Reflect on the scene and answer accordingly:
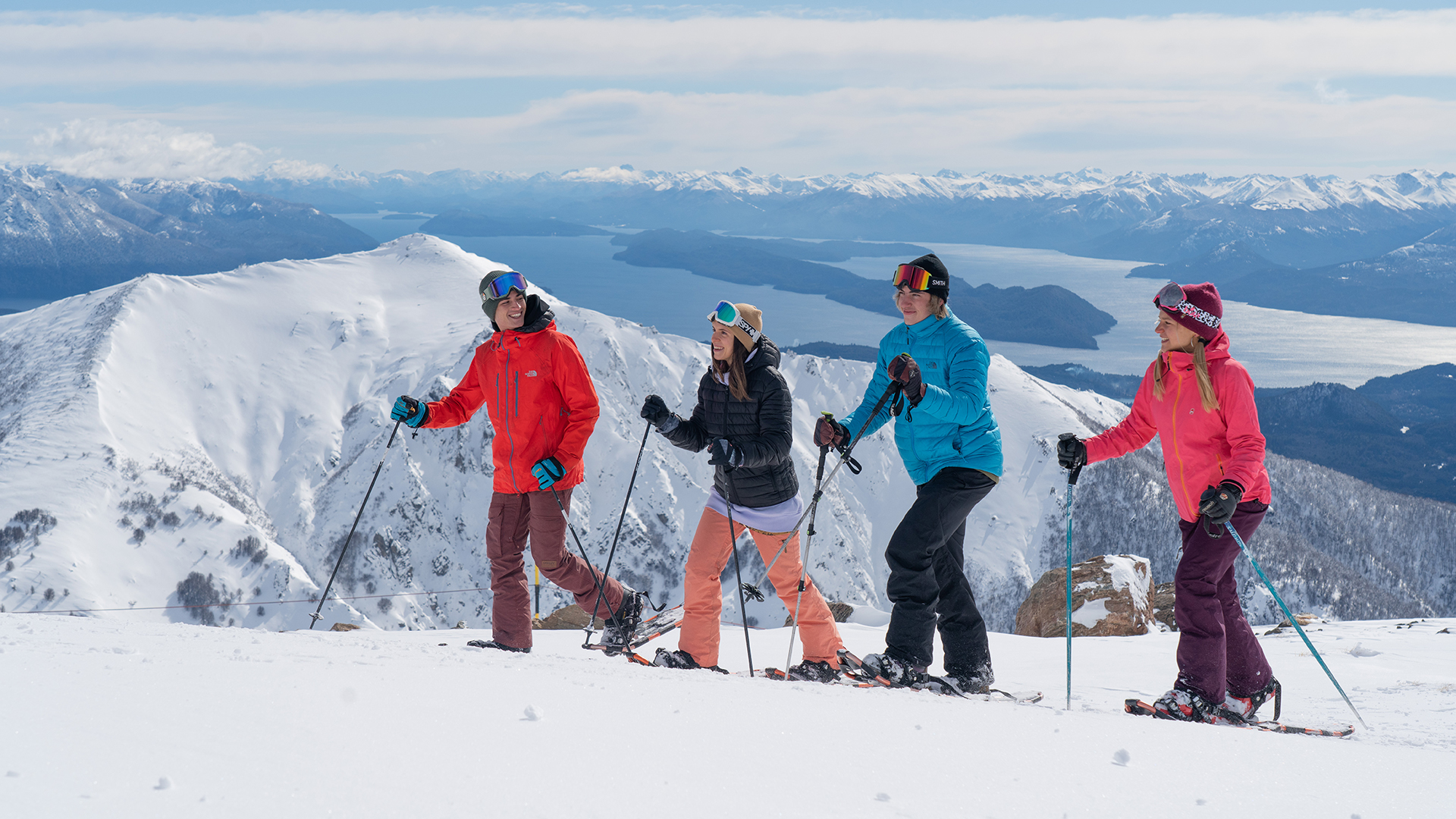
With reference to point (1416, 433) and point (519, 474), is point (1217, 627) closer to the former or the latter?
point (519, 474)

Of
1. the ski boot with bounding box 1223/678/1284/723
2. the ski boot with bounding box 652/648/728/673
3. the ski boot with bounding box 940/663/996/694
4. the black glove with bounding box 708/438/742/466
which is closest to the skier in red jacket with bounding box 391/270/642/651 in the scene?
the ski boot with bounding box 652/648/728/673

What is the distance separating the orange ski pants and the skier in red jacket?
102cm

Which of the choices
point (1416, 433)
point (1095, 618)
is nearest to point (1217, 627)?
point (1095, 618)

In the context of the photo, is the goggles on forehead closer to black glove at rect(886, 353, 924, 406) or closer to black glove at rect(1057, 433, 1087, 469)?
black glove at rect(1057, 433, 1087, 469)

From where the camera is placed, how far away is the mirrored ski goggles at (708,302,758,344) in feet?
17.4

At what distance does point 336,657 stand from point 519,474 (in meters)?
2.21

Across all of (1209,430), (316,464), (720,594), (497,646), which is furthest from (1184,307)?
(316,464)

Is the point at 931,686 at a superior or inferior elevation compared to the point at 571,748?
inferior

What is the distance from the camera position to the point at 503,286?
19.2 feet

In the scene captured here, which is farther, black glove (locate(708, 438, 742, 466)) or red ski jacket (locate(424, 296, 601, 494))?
red ski jacket (locate(424, 296, 601, 494))

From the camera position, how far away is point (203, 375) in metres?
133

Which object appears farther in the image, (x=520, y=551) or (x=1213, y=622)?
(x=520, y=551)

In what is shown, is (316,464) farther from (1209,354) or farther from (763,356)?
(1209,354)

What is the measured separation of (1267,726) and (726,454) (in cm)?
340
